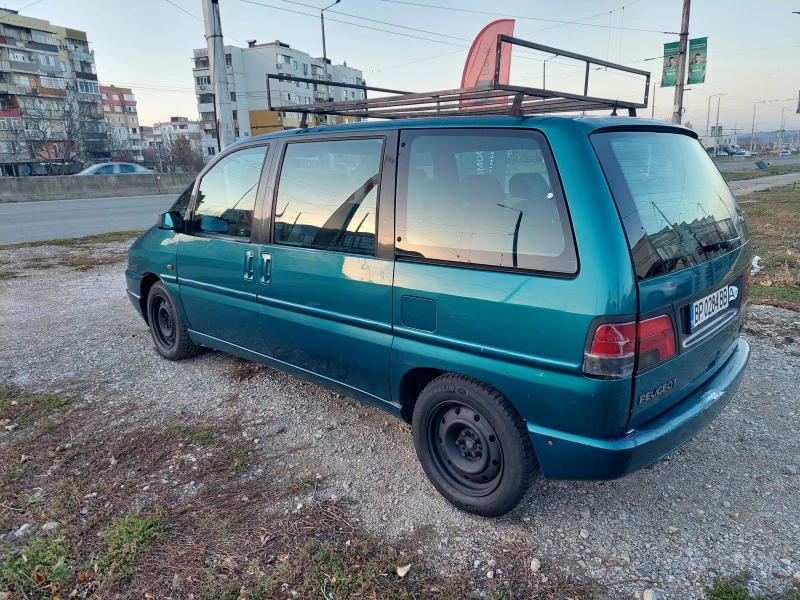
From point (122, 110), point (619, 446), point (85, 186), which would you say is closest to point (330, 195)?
point (619, 446)

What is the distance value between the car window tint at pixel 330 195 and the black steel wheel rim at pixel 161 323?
6.50ft

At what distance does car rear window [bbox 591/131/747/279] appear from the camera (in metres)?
2.18

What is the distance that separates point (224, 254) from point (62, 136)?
2643 inches

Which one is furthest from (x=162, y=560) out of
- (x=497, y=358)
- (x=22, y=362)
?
(x=22, y=362)

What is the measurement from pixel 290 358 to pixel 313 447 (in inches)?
24.2

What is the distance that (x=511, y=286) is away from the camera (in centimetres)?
227

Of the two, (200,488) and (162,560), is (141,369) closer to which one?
(200,488)

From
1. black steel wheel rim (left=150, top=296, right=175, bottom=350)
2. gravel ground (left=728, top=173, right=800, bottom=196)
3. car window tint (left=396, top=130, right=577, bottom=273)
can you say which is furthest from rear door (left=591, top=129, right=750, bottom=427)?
gravel ground (left=728, top=173, right=800, bottom=196)

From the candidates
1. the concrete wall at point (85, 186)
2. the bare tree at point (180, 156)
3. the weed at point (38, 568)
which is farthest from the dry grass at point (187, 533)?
the bare tree at point (180, 156)

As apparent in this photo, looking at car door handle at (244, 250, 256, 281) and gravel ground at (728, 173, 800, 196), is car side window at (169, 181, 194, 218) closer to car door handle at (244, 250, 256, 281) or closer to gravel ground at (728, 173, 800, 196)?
car door handle at (244, 250, 256, 281)

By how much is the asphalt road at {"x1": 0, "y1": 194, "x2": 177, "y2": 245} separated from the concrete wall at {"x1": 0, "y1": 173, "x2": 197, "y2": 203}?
0.88 metres

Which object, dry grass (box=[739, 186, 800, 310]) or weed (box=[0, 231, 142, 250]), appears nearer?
dry grass (box=[739, 186, 800, 310])

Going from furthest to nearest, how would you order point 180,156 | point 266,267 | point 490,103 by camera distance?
point 180,156, point 266,267, point 490,103

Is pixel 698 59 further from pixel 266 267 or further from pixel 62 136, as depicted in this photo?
pixel 62 136
